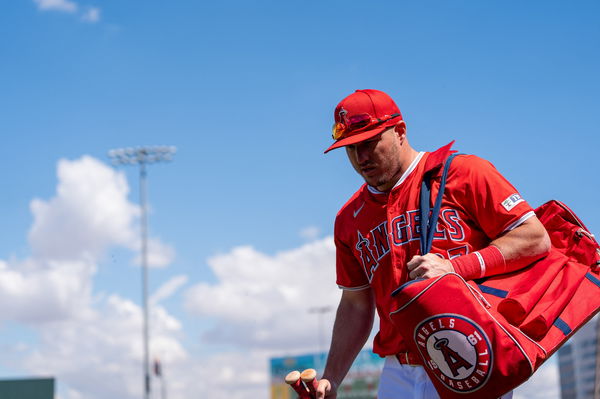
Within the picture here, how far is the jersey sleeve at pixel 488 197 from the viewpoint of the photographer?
351cm

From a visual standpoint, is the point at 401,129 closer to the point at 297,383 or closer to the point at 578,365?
the point at 297,383

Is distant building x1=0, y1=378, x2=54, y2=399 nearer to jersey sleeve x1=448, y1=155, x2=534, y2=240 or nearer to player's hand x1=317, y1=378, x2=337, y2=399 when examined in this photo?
player's hand x1=317, y1=378, x2=337, y2=399

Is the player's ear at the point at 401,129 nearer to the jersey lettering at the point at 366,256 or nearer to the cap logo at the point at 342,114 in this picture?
the cap logo at the point at 342,114

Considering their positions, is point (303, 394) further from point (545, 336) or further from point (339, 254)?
point (545, 336)

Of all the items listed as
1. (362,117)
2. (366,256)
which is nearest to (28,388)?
(366,256)

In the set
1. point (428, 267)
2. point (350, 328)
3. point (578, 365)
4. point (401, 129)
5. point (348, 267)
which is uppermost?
point (578, 365)

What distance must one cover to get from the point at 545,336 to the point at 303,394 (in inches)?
44.7

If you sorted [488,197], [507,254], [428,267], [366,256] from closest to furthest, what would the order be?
[428,267], [507,254], [488,197], [366,256]

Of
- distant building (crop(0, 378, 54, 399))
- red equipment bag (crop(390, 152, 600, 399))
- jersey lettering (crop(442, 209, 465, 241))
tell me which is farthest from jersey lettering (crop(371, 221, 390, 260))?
distant building (crop(0, 378, 54, 399))

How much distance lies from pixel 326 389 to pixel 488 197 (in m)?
1.20

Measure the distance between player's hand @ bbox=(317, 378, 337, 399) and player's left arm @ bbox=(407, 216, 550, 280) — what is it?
32.3 inches

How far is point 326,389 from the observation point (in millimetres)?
3951

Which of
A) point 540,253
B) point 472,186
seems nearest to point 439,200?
point 472,186

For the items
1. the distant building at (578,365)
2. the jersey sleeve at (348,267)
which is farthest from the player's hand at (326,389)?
the distant building at (578,365)
